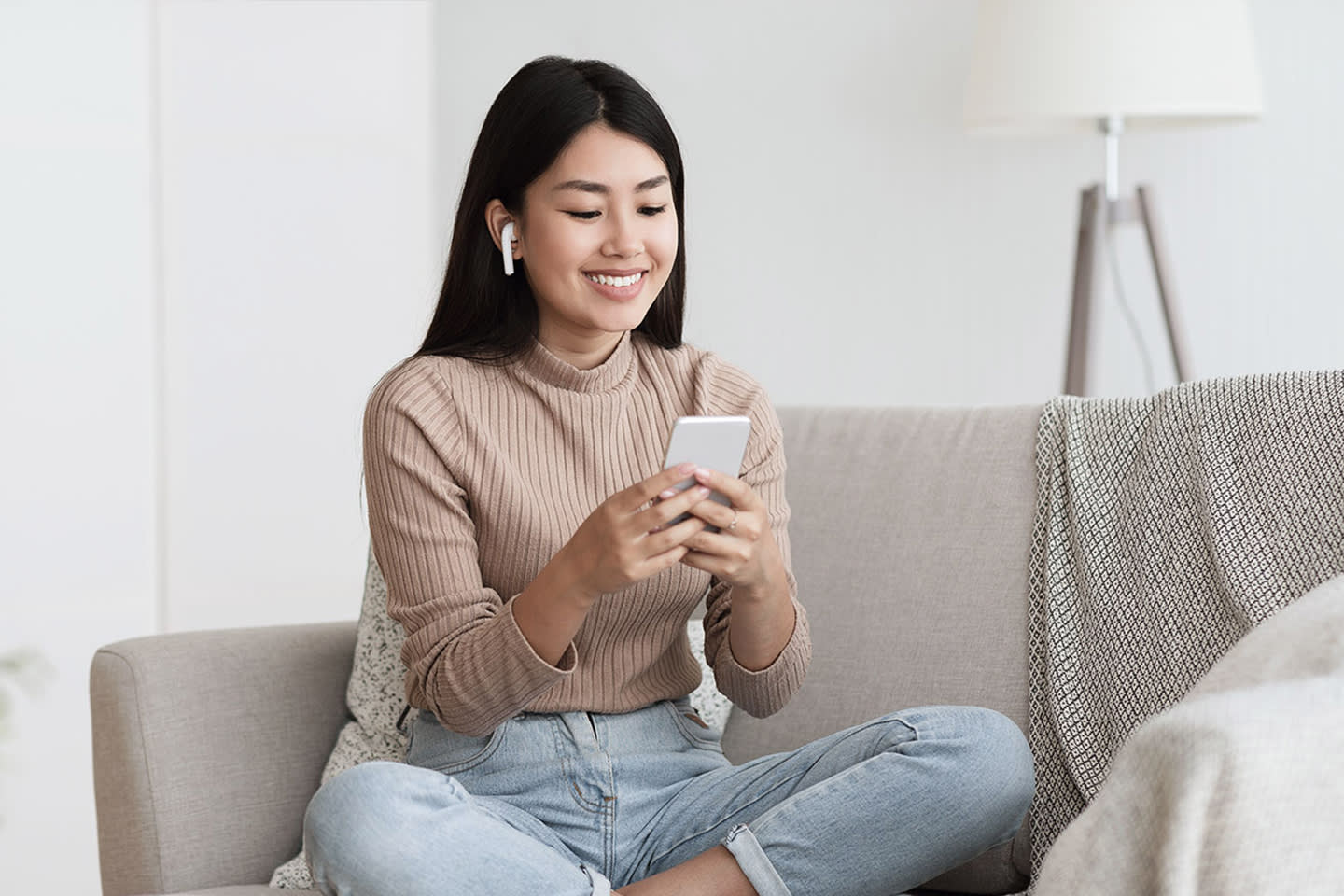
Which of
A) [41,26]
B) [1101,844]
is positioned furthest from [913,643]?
[41,26]

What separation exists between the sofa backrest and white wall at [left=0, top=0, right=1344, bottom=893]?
2.91 ft

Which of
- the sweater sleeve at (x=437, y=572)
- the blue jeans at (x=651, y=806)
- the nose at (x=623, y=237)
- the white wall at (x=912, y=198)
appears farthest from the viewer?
the white wall at (x=912, y=198)

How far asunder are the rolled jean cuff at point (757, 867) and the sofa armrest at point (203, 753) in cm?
57

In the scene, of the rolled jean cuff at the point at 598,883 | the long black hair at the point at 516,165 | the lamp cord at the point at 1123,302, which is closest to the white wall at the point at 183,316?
the long black hair at the point at 516,165

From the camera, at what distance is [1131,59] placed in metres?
2.44

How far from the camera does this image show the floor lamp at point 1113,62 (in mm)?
2430

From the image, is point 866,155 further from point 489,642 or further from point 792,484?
point 489,642

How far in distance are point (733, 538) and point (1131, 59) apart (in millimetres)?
1390

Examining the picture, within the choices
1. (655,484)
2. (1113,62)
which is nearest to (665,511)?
(655,484)

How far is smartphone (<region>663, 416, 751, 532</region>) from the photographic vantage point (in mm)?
1341

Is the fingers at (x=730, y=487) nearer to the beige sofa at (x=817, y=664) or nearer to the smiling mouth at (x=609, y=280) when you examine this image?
the smiling mouth at (x=609, y=280)

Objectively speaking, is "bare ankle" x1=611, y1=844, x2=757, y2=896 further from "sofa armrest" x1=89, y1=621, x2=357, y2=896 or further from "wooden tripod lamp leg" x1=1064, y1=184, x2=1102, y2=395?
"wooden tripod lamp leg" x1=1064, y1=184, x2=1102, y2=395

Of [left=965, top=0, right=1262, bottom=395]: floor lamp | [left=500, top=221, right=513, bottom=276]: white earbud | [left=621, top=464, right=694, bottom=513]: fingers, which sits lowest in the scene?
[left=621, top=464, right=694, bottom=513]: fingers

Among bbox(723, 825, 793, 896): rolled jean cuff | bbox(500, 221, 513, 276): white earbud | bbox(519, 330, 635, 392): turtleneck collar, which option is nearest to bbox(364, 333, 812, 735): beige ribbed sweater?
bbox(519, 330, 635, 392): turtleneck collar
